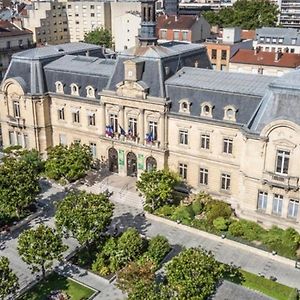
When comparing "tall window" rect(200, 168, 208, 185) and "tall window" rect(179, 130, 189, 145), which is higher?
"tall window" rect(179, 130, 189, 145)

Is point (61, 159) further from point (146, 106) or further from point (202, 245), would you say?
point (202, 245)

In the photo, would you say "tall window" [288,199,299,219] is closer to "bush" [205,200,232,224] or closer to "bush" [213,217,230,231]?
"bush" [213,217,230,231]

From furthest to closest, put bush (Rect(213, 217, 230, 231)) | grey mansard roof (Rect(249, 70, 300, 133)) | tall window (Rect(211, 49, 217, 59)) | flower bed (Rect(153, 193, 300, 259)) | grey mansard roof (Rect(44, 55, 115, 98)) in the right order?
tall window (Rect(211, 49, 217, 59)) → grey mansard roof (Rect(44, 55, 115, 98)) → bush (Rect(213, 217, 230, 231)) → flower bed (Rect(153, 193, 300, 259)) → grey mansard roof (Rect(249, 70, 300, 133))

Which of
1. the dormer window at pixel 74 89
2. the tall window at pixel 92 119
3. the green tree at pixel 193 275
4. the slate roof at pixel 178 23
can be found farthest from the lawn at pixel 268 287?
the slate roof at pixel 178 23

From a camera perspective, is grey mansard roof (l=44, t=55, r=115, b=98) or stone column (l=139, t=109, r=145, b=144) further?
grey mansard roof (l=44, t=55, r=115, b=98)

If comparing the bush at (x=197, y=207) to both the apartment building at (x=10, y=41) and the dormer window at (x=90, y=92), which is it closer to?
the dormer window at (x=90, y=92)

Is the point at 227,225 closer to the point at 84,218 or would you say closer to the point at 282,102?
the point at 282,102

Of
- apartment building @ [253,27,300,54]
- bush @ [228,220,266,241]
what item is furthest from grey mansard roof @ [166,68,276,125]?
apartment building @ [253,27,300,54]
